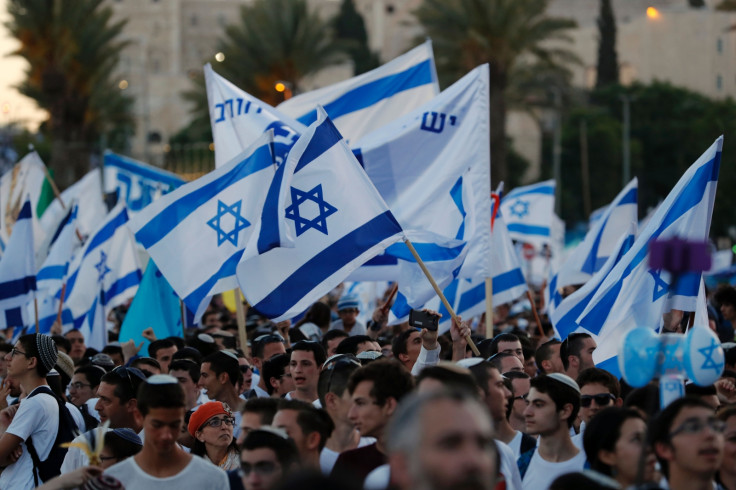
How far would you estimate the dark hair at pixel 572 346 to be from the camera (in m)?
8.05

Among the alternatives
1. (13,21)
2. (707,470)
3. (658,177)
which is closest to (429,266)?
(707,470)

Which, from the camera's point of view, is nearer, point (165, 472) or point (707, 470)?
point (707, 470)

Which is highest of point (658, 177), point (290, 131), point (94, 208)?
point (290, 131)

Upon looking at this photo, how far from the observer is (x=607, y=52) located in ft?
259

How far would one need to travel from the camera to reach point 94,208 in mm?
16641

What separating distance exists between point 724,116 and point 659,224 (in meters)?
49.7

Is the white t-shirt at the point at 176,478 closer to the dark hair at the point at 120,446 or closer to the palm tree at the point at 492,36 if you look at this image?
the dark hair at the point at 120,446

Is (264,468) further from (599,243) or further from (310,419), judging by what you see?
(599,243)

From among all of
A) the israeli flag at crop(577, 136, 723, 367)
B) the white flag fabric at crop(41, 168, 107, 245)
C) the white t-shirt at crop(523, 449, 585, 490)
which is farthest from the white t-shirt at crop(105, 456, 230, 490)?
the white flag fabric at crop(41, 168, 107, 245)

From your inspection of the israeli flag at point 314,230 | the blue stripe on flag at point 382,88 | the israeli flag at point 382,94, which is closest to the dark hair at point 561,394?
the israeli flag at point 314,230

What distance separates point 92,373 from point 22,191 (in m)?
7.49

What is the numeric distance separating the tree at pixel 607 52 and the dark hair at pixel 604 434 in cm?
7467

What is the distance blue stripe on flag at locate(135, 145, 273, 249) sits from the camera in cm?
877

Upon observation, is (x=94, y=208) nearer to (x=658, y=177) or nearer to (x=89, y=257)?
(x=89, y=257)
